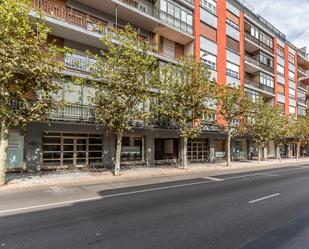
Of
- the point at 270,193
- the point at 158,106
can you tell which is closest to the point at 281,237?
the point at 270,193

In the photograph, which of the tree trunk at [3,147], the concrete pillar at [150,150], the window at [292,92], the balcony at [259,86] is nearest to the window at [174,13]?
the concrete pillar at [150,150]

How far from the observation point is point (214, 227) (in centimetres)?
632

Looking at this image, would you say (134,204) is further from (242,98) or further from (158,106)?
(242,98)

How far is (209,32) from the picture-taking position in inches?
1188

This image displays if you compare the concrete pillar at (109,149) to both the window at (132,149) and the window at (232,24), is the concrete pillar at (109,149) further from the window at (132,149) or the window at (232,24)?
the window at (232,24)

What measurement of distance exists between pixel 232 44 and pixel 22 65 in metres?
27.9

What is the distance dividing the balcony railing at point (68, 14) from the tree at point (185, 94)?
6.17 meters

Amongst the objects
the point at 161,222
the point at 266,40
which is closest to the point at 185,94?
the point at 161,222

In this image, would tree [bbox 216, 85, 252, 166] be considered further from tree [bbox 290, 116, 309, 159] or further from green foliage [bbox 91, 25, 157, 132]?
tree [bbox 290, 116, 309, 159]

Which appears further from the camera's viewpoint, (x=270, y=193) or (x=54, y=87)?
(x=54, y=87)

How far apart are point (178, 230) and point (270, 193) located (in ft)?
20.2

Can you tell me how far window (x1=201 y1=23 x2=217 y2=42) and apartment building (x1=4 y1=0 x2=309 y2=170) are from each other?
108mm

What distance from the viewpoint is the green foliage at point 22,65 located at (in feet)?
37.2

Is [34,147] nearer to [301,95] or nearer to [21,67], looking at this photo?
[21,67]
